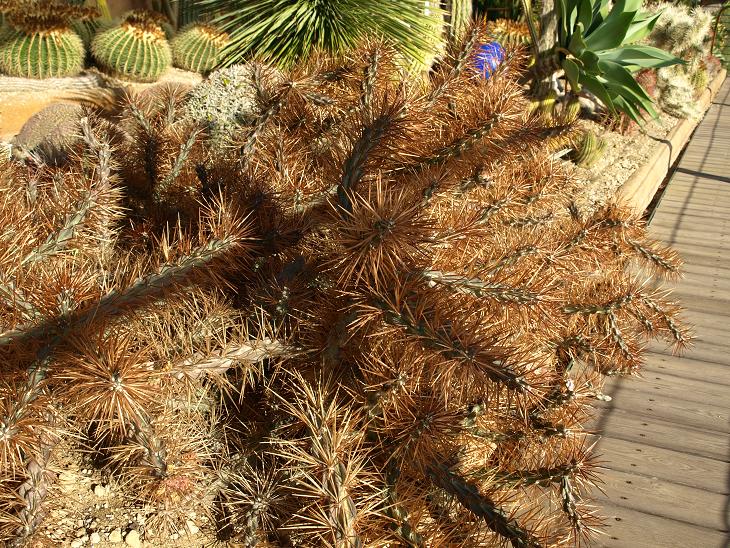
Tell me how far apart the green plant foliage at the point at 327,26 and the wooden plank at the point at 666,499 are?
341 cm

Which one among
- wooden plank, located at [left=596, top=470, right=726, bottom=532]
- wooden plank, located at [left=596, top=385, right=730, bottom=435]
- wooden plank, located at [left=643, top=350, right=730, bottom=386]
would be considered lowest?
wooden plank, located at [left=643, top=350, right=730, bottom=386]

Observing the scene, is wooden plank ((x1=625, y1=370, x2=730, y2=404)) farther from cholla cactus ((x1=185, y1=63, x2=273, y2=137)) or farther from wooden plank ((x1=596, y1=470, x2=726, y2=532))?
cholla cactus ((x1=185, y1=63, x2=273, y2=137))

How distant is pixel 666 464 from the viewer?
8.29 ft

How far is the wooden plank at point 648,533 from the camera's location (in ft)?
6.93

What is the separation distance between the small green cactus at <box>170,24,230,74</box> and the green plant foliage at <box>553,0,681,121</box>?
318cm

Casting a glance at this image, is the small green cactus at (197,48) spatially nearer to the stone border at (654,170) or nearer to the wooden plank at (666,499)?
the stone border at (654,170)

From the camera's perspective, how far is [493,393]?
4.45ft

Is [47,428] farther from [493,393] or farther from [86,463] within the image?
[493,393]

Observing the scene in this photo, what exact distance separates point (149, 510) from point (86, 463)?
22 centimetres

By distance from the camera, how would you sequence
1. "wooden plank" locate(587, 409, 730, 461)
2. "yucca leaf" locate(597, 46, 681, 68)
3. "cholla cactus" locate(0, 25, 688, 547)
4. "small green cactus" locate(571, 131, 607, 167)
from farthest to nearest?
"small green cactus" locate(571, 131, 607, 167), "yucca leaf" locate(597, 46, 681, 68), "wooden plank" locate(587, 409, 730, 461), "cholla cactus" locate(0, 25, 688, 547)

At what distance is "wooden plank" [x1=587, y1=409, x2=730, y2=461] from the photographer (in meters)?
2.64

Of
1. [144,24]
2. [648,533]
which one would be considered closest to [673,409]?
[648,533]

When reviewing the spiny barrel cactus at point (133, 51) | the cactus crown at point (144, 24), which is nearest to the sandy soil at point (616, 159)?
the spiny barrel cactus at point (133, 51)

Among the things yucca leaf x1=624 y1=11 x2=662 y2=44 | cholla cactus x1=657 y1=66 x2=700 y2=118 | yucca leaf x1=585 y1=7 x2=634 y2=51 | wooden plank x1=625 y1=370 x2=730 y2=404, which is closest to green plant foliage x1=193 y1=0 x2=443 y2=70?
yucca leaf x1=585 y1=7 x2=634 y2=51
